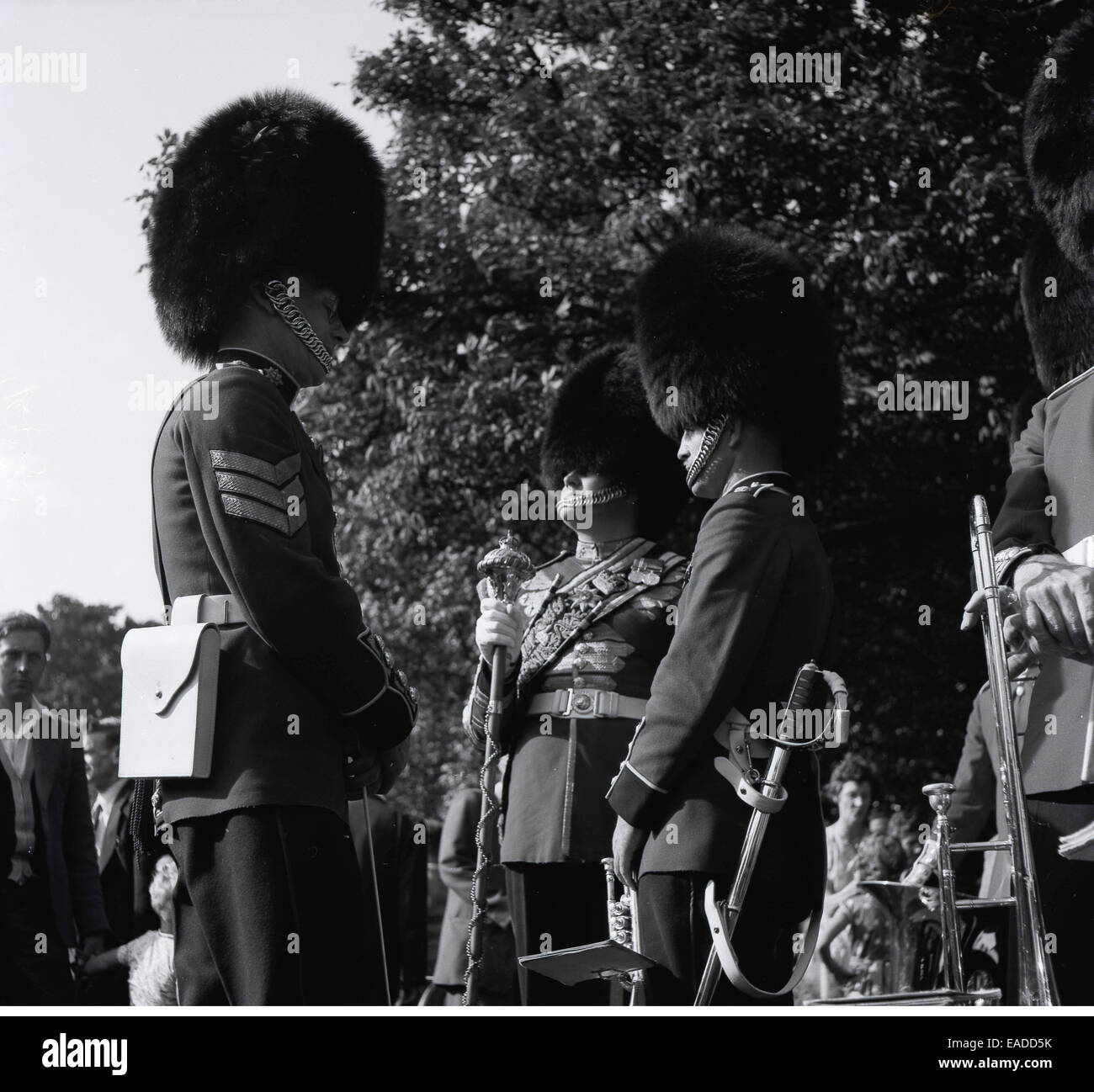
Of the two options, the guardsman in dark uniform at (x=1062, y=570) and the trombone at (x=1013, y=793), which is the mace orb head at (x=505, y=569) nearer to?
the guardsman in dark uniform at (x=1062, y=570)

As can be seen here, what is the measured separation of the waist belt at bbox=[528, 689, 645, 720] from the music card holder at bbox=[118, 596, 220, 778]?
1.82 meters

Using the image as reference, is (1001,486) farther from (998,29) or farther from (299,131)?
(299,131)

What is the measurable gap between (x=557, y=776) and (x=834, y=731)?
1489mm

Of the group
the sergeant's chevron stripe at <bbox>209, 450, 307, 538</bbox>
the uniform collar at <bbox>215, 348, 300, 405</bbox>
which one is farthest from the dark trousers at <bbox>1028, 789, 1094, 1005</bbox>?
the uniform collar at <bbox>215, 348, 300, 405</bbox>

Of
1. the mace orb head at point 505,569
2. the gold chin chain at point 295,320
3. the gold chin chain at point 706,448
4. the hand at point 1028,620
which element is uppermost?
the gold chin chain at point 295,320

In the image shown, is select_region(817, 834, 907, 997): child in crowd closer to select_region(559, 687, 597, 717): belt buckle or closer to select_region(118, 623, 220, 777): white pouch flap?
select_region(559, 687, 597, 717): belt buckle

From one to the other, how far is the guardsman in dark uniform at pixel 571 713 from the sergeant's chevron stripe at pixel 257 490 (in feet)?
4.59

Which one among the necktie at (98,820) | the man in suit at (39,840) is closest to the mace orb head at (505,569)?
the man in suit at (39,840)

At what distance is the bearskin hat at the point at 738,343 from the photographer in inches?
165

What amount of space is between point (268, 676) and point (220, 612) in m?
0.17

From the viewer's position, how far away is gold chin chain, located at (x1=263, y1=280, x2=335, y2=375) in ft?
11.7

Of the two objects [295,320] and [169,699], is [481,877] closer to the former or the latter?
[169,699]

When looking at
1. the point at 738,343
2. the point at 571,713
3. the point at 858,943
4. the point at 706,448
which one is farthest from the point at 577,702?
the point at 858,943

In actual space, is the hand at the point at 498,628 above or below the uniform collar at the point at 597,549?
below
